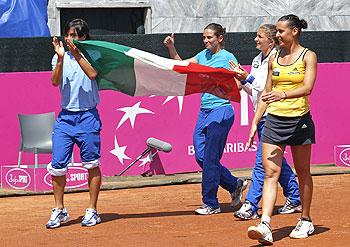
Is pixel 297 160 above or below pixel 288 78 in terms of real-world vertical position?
below

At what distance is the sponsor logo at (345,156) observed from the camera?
15.5 m

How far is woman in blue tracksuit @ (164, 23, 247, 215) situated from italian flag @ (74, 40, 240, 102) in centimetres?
16

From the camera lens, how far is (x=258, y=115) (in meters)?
9.91

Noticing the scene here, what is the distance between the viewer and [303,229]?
371 inches

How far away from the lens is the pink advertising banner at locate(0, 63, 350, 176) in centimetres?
1427

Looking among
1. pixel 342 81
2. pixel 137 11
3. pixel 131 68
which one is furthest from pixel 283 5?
pixel 131 68

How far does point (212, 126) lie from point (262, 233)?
2314 millimetres

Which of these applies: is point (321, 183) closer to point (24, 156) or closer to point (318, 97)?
point (318, 97)

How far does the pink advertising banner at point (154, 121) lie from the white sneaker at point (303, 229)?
216 inches

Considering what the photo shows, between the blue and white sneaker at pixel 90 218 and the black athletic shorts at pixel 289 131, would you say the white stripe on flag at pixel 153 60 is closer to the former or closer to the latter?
the blue and white sneaker at pixel 90 218

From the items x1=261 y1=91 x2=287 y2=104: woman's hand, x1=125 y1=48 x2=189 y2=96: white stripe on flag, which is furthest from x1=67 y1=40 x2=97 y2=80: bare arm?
x1=261 y1=91 x2=287 y2=104: woman's hand

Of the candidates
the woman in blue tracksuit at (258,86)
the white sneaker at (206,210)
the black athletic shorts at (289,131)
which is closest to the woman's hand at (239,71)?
the woman in blue tracksuit at (258,86)

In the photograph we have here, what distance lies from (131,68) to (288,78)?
7.40ft

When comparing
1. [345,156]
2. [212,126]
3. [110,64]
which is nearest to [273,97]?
[212,126]
